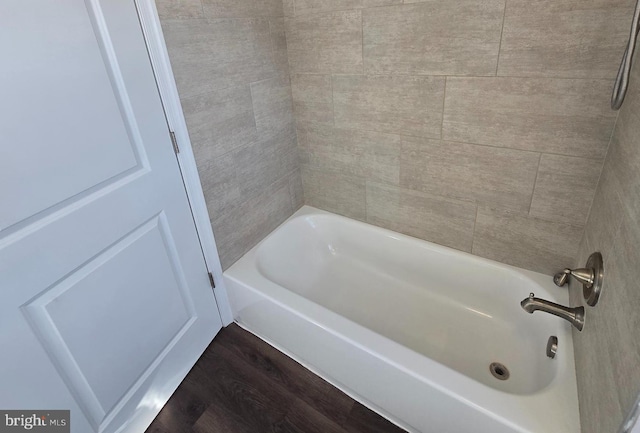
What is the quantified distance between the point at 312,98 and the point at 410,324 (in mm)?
1339

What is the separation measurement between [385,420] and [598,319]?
2.87 feet

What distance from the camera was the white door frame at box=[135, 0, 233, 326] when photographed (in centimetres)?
→ 117

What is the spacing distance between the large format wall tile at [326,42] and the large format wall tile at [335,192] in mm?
595

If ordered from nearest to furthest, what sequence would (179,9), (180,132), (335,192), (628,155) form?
1. (628,155)
2. (179,9)
3. (180,132)
4. (335,192)

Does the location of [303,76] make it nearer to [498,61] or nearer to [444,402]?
[498,61]

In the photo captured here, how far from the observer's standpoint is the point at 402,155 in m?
1.72

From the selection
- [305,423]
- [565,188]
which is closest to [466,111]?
[565,188]

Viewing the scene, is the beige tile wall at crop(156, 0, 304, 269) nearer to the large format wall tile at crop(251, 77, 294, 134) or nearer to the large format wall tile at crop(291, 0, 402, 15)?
the large format wall tile at crop(251, 77, 294, 134)

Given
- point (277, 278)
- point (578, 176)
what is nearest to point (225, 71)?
point (277, 278)

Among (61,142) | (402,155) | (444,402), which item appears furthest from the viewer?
(402,155)

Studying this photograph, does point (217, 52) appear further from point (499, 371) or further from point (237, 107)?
point (499, 371)

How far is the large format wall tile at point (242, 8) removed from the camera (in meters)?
1.37

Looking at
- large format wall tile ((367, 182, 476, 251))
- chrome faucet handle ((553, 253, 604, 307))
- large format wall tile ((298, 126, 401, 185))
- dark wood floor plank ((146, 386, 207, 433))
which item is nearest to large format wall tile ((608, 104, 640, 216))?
chrome faucet handle ((553, 253, 604, 307))

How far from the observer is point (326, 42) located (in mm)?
1682
